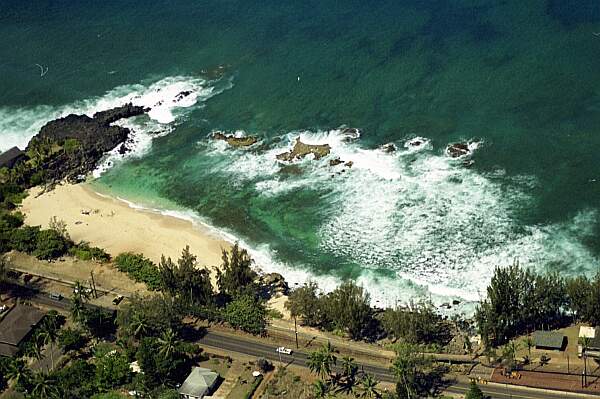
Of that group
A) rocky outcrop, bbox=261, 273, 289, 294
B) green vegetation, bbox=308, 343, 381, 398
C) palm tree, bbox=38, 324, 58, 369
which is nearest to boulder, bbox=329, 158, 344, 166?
rocky outcrop, bbox=261, 273, 289, 294

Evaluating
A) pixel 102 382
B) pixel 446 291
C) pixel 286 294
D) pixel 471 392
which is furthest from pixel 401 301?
pixel 102 382

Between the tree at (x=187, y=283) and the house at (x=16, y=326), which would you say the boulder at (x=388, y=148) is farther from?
the house at (x=16, y=326)

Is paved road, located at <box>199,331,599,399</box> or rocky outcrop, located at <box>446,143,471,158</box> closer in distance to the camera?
paved road, located at <box>199,331,599,399</box>

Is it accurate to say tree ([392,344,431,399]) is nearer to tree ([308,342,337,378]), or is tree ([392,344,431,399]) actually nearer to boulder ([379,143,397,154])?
tree ([308,342,337,378])

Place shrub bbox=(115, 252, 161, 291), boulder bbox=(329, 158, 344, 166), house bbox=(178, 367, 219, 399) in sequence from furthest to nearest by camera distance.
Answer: boulder bbox=(329, 158, 344, 166), shrub bbox=(115, 252, 161, 291), house bbox=(178, 367, 219, 399)

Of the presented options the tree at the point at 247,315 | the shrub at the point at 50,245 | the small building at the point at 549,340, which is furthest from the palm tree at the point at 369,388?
the shrub at the point at 50,245

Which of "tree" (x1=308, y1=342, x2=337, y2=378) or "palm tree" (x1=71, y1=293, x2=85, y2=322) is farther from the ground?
"palm tree" (x1=71, y1=293, x2=85, y2=322)
